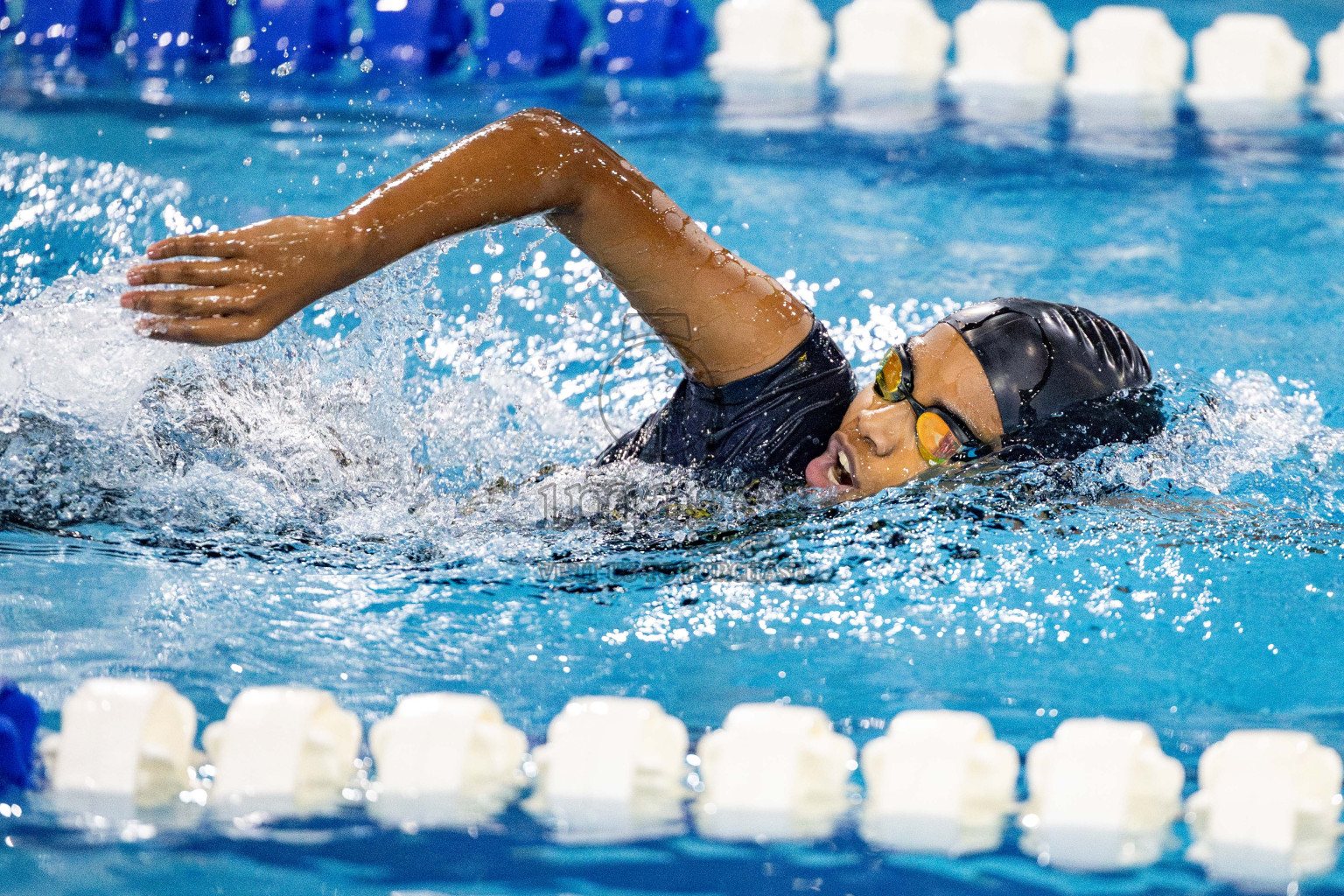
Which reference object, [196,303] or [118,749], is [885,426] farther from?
[118,749]

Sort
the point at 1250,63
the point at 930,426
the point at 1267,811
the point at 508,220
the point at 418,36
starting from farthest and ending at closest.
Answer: the point at 1250,63 < the point at 418,36 < the point at 930,426 < the point at 508,220 < the point at 1267,811

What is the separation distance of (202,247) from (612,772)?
2.54 ft

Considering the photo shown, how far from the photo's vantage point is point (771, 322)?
2102mm

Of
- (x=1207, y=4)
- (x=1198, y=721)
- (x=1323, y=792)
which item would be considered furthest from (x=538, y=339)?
(x=1207, y=4)

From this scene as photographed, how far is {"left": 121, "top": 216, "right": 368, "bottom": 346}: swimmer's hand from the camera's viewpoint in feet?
5.18

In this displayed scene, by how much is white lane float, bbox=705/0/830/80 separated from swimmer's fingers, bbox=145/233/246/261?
3928mm

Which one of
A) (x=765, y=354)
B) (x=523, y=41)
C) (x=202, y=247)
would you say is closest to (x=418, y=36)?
(x=523, y=41)

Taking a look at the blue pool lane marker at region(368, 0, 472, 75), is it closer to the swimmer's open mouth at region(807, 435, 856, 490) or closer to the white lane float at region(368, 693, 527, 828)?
the swimmer's open mouth at region(807, 435, 856, 490)

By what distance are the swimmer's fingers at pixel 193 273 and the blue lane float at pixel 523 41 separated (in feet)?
11.8

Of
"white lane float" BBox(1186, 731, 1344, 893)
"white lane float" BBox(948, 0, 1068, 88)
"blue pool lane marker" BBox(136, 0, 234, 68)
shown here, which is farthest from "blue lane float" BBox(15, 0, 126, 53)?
"white lane float" BBox(1186, 731, 1344, 893)

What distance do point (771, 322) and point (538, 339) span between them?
1339mm

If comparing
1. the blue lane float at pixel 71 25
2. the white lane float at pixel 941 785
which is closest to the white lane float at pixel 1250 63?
the blue lane float at pixel 71 25

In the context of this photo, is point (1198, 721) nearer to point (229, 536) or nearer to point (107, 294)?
point (229, 536)

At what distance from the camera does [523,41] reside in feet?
16.8
